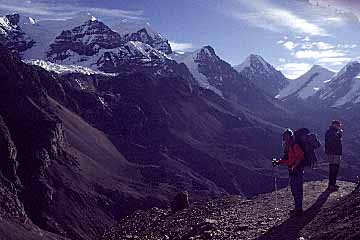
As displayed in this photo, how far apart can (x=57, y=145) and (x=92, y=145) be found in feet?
85.4

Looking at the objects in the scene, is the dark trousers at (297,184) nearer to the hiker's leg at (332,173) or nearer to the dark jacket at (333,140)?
the dark jacket at (333,140)

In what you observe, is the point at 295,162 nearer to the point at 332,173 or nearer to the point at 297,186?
the point at 297,186

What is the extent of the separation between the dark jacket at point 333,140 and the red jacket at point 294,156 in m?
4.53

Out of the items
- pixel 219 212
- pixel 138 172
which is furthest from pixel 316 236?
pixel 138 172

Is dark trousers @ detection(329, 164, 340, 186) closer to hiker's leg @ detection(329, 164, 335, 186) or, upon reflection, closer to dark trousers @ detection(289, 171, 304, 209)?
hiker's leg @ detection(329, 164, 335, 186)

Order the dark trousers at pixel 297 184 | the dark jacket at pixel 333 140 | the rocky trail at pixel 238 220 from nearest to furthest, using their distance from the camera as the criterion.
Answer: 1. the rocky trail at pixel 238 220
2. the dark trousers at pixel 297 184
3. the dark jacket at pixel 333 140

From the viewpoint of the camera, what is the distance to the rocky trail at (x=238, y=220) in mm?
15712

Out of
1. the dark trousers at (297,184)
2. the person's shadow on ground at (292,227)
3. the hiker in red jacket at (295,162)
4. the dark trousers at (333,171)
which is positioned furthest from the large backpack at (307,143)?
the dark trousers at (333,171)

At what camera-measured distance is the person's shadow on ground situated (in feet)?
47.6

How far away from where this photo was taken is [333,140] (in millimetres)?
20500

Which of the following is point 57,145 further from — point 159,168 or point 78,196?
point 159,168

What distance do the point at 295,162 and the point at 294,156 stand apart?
181 millimetres

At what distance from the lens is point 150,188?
16950cm

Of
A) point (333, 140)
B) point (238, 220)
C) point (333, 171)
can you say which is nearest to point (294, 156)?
point (238, 220)
